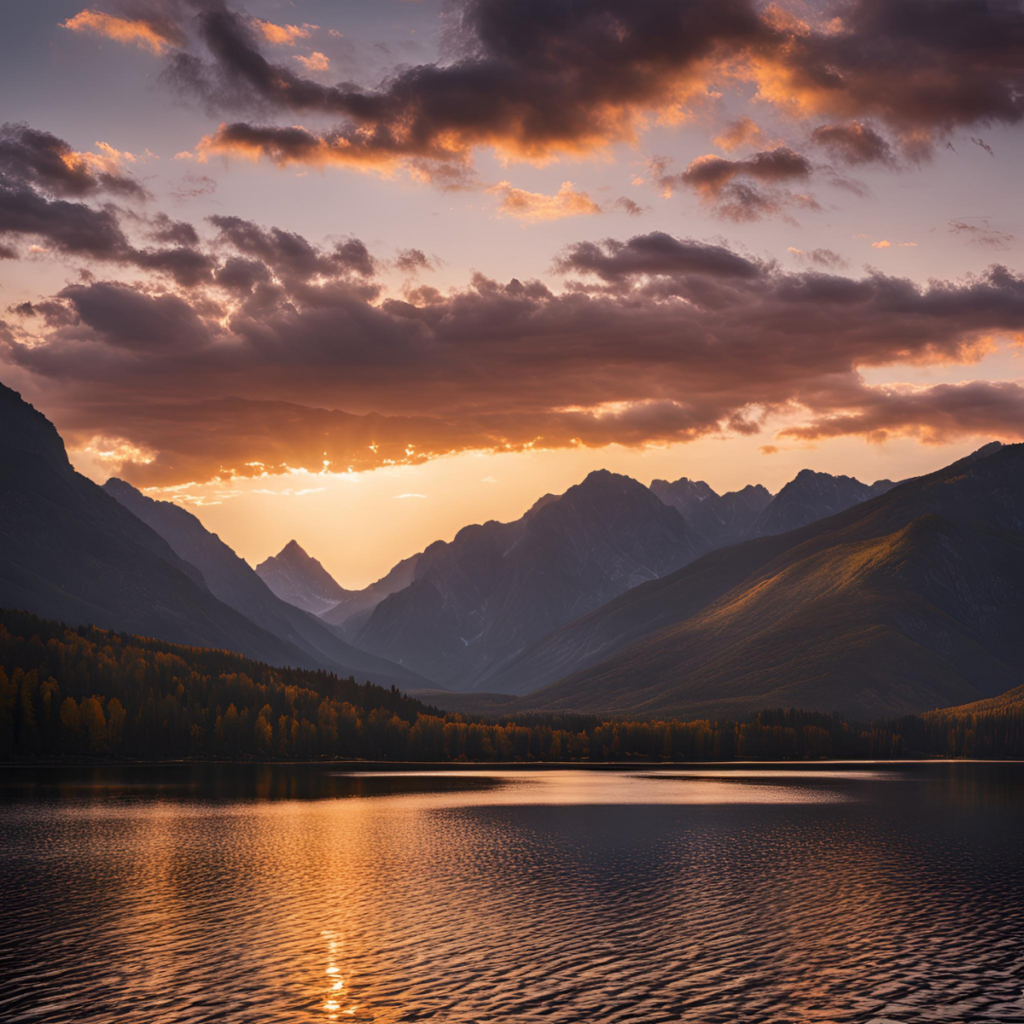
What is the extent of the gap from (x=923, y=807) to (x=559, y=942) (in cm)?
14326

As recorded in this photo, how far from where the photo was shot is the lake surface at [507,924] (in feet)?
203

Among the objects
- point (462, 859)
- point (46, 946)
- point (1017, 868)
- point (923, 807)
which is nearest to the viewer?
point (46, 946)

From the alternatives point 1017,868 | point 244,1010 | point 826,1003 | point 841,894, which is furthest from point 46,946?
point 1017,868

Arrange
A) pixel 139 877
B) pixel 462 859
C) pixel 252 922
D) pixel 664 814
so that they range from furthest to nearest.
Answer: pixel 664 814
pixel 462 859
pixel 139 877
pixel 252 922

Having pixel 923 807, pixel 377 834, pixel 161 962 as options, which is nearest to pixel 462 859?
pixel 377 834

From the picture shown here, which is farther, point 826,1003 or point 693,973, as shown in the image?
point 693,973

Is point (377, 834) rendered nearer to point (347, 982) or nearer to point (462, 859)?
point (462, 859)

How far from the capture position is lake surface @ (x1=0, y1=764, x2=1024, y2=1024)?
61.8 meters

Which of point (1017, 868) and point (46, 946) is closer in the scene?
point (46, 946)

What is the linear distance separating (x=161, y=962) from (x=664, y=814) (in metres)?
125

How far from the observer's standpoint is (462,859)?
124m

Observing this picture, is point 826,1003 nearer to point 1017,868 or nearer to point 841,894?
point 841,894

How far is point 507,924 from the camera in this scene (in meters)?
84.9

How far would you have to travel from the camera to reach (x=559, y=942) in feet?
256
